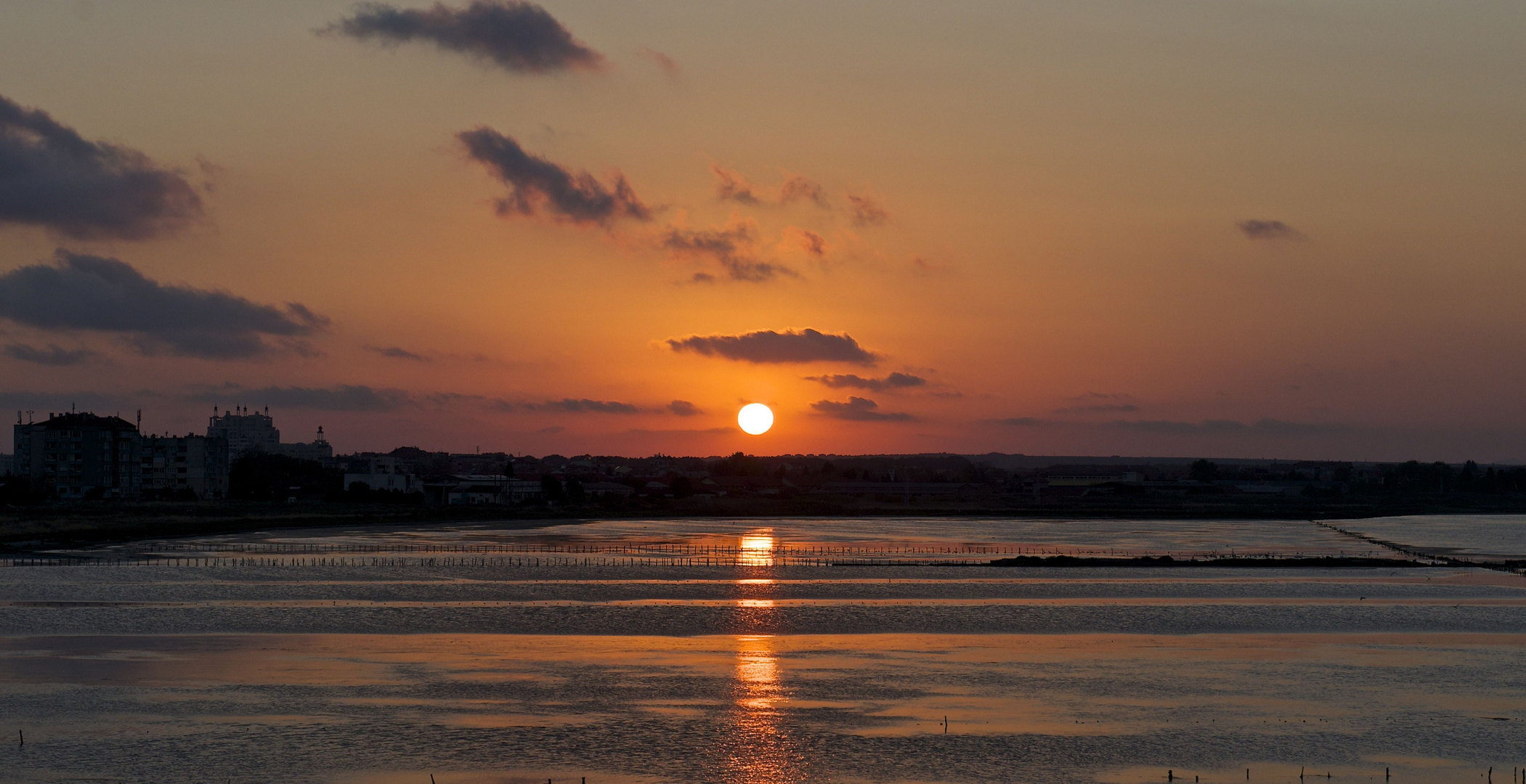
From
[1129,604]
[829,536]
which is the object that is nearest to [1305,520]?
[829,536]

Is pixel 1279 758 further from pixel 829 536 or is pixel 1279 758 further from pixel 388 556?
pixel 829 536

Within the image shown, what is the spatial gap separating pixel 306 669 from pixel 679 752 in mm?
15114

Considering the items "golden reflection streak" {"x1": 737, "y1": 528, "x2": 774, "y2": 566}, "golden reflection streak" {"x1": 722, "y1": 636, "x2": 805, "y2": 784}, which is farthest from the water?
"golden reflection streak" {"x1": 737, "y1": 528, "x2": 774, "y2": 566}

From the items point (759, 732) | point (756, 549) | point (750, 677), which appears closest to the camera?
point (759, 732)

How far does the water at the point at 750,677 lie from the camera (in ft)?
89.8

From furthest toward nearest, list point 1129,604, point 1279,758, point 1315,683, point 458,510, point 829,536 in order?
point 458,510
point 829,536
point 1129,604
point 1315,683
point 1279,758

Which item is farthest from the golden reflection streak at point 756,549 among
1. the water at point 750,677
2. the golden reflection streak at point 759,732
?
the golden reflection streak at point 759,732

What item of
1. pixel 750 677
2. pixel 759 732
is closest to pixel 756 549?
pixel 750 677

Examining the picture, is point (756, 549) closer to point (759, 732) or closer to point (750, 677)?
point (750, 677)

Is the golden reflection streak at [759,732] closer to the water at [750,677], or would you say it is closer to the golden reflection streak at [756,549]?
the water at [750,677]

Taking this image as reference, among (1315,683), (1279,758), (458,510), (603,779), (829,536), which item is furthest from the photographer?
(458,510)

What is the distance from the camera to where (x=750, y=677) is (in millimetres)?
37281

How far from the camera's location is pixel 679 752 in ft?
91.7

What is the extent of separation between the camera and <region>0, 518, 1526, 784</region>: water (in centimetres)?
2736
